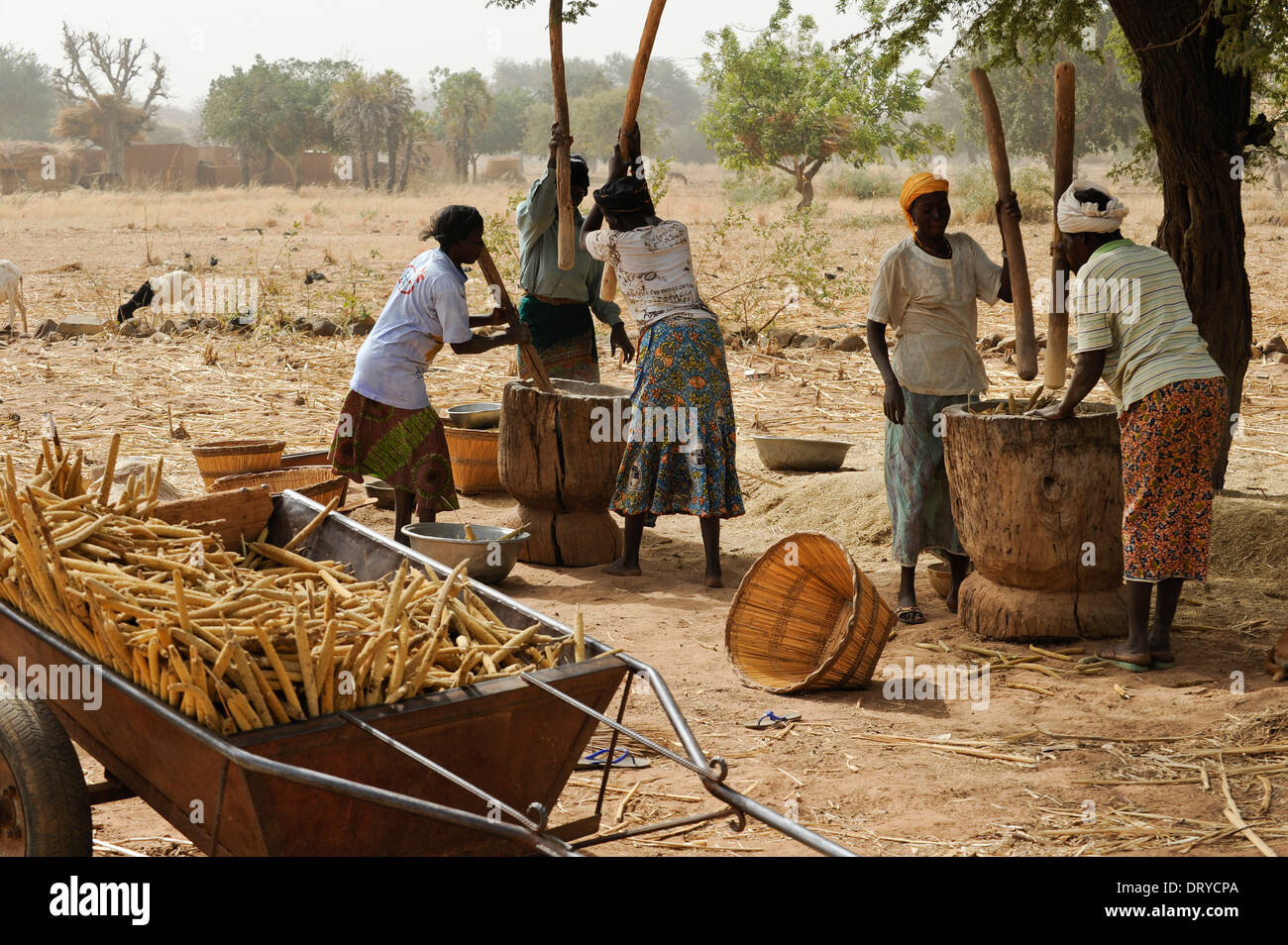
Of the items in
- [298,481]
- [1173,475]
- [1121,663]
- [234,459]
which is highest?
[1173,475]

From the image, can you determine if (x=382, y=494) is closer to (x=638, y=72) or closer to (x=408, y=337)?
(x=408, y=337)

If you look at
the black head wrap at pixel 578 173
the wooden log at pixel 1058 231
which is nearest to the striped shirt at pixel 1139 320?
the wooden log at pixel 1058 231

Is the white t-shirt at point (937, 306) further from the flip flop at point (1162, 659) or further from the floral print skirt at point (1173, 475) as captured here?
the flip flop at point (1162, 659)

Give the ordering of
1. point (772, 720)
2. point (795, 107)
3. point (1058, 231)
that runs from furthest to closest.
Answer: point (795, 107) → point (1058, 231) → point (772, 720)

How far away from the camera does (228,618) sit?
10.00 feet

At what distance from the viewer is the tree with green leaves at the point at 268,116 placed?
45.1 m

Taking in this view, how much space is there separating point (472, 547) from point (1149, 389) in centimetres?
285

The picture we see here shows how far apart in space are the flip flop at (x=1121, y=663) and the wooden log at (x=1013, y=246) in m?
1.14

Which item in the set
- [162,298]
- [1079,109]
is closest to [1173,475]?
[162,298]

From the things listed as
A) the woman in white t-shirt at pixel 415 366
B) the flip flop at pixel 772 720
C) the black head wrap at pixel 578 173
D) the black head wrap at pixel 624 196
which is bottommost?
the flip flop at pixel 772 720

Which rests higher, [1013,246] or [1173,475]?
[1013,246]

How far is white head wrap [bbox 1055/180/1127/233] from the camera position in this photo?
15.0 ft
